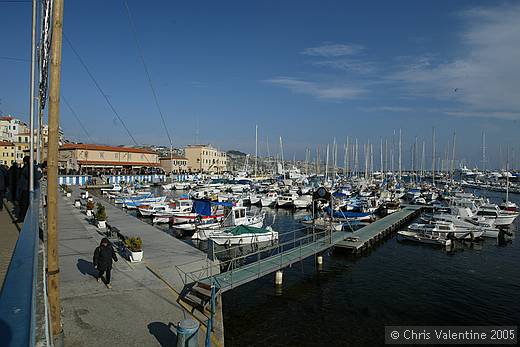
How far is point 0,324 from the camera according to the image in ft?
7.36

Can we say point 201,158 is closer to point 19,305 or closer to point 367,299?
point 367,299

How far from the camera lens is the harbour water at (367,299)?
48.8 ft

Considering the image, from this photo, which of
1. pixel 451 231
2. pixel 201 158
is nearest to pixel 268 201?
pixel 451 231

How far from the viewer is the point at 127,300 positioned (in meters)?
12.3

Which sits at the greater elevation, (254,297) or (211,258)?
(211,258)

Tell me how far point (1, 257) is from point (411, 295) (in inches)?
744

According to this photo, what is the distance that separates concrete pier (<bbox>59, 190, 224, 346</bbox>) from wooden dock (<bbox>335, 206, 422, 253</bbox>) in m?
13.4

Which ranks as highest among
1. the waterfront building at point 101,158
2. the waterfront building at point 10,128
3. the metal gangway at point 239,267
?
the waterfront building at point 10,128

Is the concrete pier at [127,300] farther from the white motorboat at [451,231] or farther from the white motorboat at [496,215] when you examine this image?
the white motorboat at [496,215]

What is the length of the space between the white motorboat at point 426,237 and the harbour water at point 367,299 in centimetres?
279

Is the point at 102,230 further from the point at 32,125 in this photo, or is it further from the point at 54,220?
the point at 54,220

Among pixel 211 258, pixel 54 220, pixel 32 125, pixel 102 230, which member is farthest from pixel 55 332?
pixel 102 230

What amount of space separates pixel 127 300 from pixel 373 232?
2576 centimetres

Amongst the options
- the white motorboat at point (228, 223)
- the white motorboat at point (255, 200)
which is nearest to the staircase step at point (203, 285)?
the white motorboat at point (228, 223)
